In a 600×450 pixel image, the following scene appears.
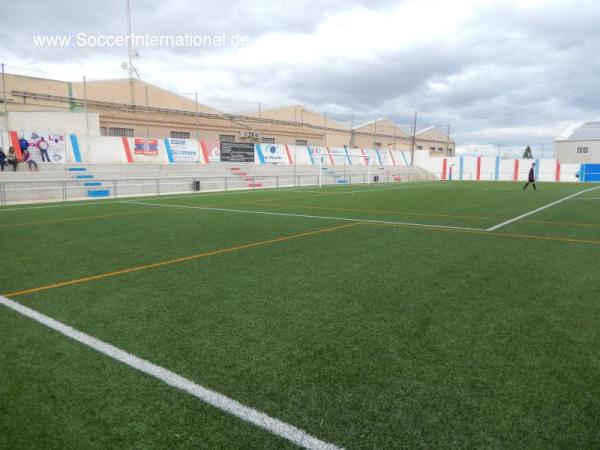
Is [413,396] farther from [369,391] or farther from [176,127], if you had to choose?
[176,127]

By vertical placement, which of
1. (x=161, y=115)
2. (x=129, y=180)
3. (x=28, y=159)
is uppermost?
(x=161, y=115)

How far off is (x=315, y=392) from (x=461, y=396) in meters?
0.91

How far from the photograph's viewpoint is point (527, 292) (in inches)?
192

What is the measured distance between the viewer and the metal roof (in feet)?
170

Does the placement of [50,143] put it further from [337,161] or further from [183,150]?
[337,161]

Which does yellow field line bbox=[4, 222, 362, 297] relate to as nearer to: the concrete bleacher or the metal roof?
the concrete bleacher

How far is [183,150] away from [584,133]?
4925cm

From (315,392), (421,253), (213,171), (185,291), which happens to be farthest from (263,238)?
(213,171)

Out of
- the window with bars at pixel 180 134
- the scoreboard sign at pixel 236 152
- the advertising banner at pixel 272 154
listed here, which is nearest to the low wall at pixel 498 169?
the advertising banner at pixel 272 154

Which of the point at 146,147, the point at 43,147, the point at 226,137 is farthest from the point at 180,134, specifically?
the point at 43,147

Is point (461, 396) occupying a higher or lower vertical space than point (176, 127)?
lower

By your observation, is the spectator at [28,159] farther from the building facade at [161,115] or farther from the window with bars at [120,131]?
the window with bars at [120,131]

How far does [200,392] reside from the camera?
2.71 meters

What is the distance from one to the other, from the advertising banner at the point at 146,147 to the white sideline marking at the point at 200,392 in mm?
26063
